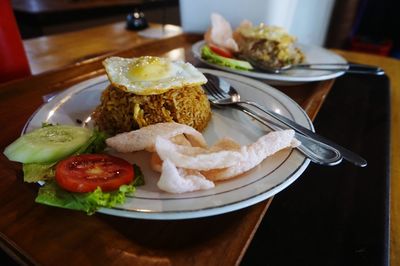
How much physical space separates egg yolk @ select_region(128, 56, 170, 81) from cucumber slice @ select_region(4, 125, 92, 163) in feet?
0.76

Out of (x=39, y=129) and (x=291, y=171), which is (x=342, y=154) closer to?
(x=291, y=171)

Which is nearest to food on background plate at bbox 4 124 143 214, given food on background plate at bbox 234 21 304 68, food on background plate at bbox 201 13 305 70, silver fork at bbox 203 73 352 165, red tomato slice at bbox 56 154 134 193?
red tomato slice at bbox 56 154 134 193

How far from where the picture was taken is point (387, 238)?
767mm

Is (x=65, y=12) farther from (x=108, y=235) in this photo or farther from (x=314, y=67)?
(x=108, y=235)

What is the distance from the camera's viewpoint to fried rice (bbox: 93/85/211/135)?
0.95 metres

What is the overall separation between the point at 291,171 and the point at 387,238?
33 centimetres

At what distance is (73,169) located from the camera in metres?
0.67

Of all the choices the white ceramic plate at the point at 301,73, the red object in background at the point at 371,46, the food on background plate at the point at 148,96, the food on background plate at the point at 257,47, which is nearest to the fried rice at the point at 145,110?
the food on background plate at the point at 148,96

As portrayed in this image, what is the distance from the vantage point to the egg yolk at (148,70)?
93 cm

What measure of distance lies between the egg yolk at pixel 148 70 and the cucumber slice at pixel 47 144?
23cm

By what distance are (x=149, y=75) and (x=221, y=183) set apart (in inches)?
17.0

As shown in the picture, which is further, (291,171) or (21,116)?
(21,116)

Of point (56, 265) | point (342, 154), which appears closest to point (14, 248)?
point (56, 265)

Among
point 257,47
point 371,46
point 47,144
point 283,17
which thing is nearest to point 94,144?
point 47,144
